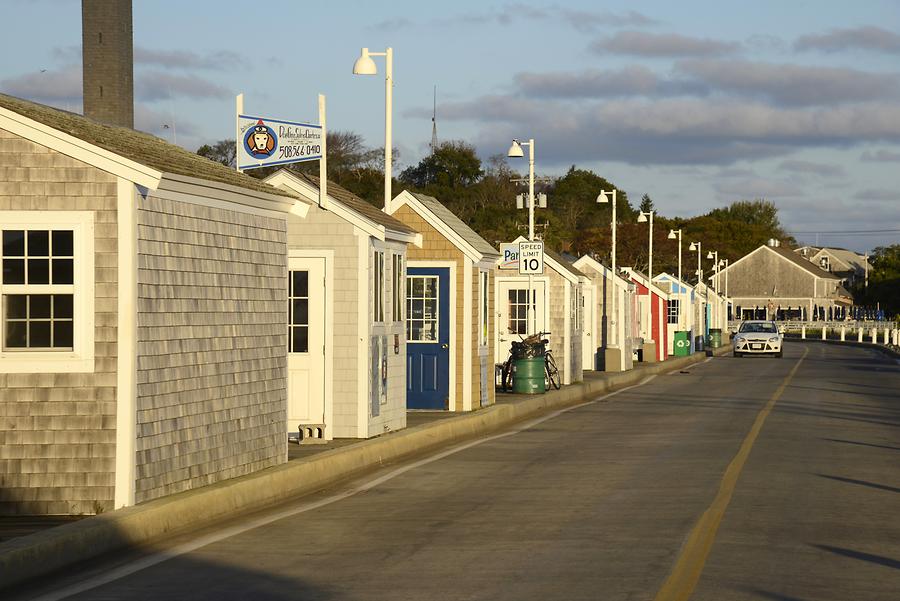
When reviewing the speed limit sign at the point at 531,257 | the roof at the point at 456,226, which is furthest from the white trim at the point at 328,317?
the speed limit sign at the point at 531,257

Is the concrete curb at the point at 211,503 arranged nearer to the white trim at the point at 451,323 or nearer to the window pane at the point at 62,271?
the white trim at the point at 451,323

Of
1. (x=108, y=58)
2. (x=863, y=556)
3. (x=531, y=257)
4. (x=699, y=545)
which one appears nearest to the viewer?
(x=863, y=556)

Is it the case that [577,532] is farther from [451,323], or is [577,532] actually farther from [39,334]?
[451,323]

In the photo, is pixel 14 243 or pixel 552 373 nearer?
pixel 14 243

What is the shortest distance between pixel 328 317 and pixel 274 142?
2.66 metres

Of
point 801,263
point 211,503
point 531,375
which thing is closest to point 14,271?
point 211,503

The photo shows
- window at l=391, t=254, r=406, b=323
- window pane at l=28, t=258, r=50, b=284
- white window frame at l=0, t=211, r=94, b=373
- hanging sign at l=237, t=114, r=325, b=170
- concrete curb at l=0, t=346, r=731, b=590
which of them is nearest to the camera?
concrete curb at l=0, t=346, r=731, b=590

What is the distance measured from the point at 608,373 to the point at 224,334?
31.5 metres

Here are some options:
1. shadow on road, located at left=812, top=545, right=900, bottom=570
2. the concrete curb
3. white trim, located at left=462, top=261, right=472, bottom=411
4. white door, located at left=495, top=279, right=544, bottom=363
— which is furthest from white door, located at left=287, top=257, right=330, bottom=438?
white door, located at left=495, top=279, right=544, bottom=363

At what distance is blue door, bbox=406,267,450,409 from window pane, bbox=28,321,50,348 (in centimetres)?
1424

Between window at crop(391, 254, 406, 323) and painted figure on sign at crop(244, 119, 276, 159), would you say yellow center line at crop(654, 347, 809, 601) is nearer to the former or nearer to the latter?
window at crop(391, 254, 406, 323)

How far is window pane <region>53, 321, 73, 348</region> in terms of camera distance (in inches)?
492

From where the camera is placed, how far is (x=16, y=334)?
12.6 m

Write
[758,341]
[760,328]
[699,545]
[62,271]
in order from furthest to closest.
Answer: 1. [760,328]
2. [758,341]
3. [62,271]
4. [699,545]
